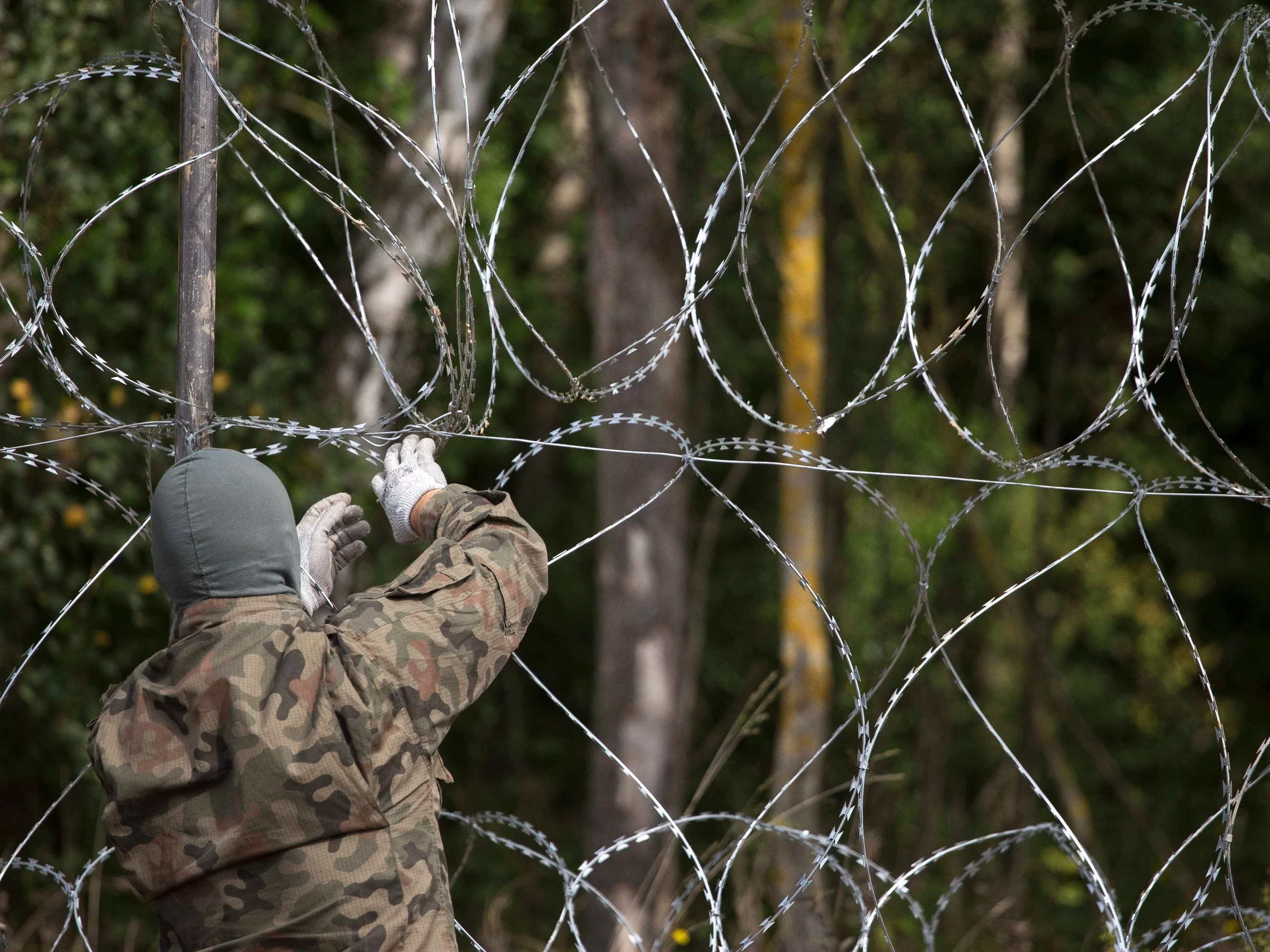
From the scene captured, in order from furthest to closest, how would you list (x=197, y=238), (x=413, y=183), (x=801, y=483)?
1. (x=801, y=483)
2. (x=413, y=183)
3. (x=197, y=238)

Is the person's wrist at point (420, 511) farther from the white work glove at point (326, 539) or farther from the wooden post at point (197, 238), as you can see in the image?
the wooden post at point (197, 238)

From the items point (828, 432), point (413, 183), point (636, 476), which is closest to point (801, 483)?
point (636, 476)

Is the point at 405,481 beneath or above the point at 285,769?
above

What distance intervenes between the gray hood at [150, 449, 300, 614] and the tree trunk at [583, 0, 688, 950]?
10.8 feet

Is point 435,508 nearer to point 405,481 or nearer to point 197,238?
point 405,481

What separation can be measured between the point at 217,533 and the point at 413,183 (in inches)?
165

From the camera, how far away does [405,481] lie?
87.4 inches

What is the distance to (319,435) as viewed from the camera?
213cm

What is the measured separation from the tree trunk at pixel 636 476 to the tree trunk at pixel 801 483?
28.5 inches

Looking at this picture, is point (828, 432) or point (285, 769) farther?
point (828, 432)

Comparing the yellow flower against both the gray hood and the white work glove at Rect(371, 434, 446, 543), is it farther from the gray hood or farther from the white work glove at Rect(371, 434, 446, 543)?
the gray hood

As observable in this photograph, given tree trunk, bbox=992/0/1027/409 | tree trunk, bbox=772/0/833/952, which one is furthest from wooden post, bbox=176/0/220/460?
tree trunk, bbox=992/0/1027/409

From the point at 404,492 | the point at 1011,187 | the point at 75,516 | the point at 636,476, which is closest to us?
the point at 404,492

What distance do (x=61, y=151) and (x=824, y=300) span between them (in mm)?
4038
